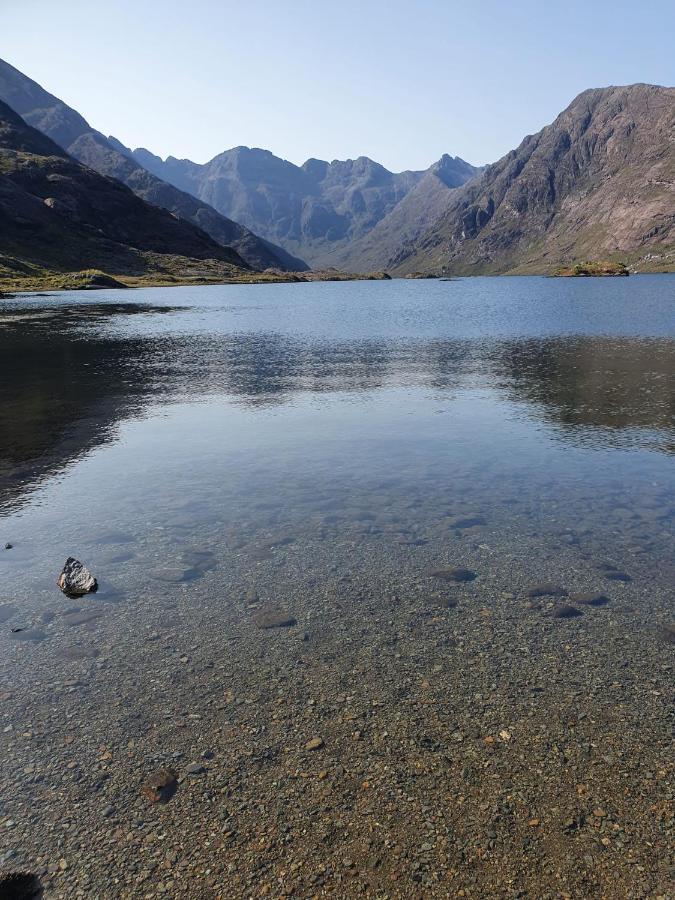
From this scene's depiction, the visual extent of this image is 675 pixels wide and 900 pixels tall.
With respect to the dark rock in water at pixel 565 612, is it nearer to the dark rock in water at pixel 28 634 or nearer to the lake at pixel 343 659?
the lake at pixel 343 659

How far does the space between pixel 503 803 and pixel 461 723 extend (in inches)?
76.6

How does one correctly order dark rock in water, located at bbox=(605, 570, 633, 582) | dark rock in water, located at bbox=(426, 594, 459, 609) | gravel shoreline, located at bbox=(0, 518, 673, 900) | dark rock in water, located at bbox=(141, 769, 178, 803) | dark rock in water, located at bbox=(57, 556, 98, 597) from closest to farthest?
gravel shoreline, located at bbox=(0, 518, 673, 900) → dark rock in water, located at bbox=(141, 769, 178, 803) → dark rock in water, located at bbox=(426, 594, 459, 609) → dark rock in water, located at bbox=(57, 556, 98, 597) → dark rock in water, located at bbox=(605, 570, 633, 582)

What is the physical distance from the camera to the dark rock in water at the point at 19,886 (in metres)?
8.41

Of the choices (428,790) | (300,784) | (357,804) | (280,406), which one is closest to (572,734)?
(428,790)

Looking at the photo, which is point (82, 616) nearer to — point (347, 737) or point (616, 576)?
point (347, 737)

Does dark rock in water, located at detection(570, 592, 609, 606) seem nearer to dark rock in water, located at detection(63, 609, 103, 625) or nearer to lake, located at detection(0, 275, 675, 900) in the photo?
lake, located at detection(0, 275, 675, 900)

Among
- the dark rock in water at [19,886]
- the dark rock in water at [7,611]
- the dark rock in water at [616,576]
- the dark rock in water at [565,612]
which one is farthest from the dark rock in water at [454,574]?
the dark rock in water at [19,886]

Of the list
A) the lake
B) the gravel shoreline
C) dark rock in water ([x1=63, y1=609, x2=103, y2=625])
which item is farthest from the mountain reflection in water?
the gravel shoreline

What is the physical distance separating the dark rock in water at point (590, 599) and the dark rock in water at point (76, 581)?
1327 centimetres

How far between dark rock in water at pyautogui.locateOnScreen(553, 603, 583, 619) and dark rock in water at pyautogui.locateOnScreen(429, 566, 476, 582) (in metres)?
2.52

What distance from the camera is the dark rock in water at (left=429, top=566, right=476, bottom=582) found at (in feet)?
57.7

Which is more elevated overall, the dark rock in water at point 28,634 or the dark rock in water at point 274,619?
the dark rock in water at point 274,619

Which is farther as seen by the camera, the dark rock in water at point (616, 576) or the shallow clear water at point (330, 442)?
the shallow clear water at point (330, 442)

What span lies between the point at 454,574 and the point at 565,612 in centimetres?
329
